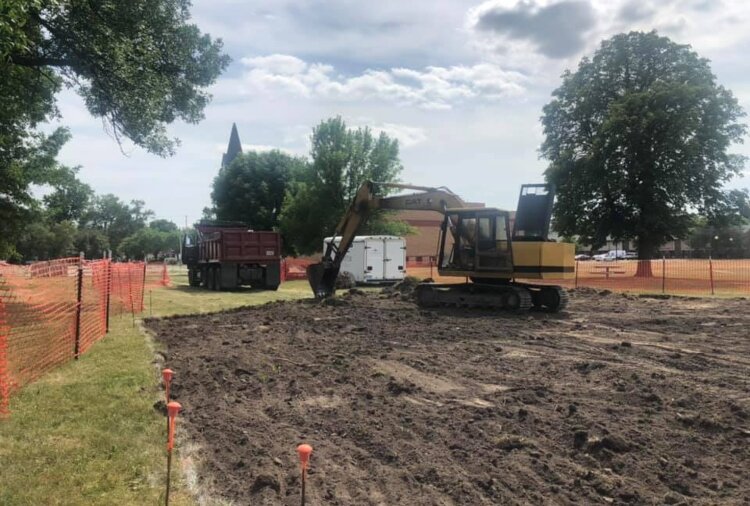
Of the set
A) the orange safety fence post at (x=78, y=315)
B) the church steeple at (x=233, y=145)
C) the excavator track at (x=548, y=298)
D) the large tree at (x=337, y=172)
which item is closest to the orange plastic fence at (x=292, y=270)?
the large tree at (x=337, y=172)

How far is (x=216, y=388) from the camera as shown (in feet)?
25.4

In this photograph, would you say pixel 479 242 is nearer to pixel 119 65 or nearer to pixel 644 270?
pixel 119 65

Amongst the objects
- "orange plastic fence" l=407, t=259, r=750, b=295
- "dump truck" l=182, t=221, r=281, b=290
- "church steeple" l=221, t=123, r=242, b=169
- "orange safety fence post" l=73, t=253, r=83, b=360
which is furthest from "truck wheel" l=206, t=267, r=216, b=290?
"church steeple" l=221, t=123, r=242, b=169

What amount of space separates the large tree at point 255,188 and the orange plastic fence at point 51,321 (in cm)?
4376

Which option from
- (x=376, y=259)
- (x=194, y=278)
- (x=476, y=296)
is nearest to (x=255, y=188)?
(x=194, y=278)

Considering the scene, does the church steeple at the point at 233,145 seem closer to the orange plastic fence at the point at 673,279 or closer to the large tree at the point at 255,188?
the large tree at the point at 255,188

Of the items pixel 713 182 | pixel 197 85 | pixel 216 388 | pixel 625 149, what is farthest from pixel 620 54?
pixel 216 388

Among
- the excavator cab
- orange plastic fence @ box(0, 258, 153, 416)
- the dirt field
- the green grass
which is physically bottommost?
the green grass

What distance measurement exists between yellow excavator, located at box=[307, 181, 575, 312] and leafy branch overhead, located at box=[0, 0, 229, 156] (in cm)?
603

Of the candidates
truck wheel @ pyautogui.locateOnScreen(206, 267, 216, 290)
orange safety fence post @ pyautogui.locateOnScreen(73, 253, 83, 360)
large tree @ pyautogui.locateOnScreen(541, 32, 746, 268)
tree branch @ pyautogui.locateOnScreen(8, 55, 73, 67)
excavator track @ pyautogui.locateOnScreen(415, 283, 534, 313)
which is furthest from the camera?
large tree @ pyautogui.locateOnScreen(541, 32, 746, 268)

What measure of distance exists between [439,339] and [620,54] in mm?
31072

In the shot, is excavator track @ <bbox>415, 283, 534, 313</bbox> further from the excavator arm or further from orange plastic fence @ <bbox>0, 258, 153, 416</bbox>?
orange plastic fence @ <bbox>0, 258, 153, 416</bbox>

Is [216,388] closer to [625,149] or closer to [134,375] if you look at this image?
[134,375]

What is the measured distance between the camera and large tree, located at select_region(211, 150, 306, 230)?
59.9 meters
